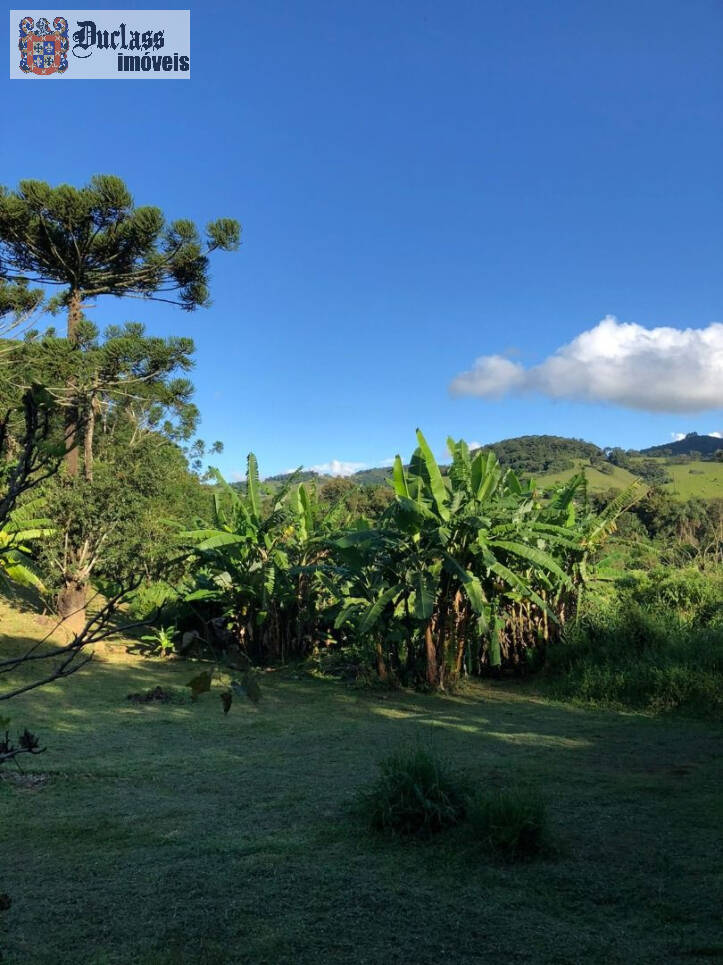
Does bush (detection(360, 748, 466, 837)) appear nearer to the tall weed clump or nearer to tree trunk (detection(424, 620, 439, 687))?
the tall weed clump

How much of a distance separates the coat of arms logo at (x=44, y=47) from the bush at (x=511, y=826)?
1347 centimetres

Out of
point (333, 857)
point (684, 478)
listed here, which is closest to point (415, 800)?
point (333, 857)

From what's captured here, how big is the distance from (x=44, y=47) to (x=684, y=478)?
5256 cm

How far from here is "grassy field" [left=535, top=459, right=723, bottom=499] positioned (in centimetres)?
4572

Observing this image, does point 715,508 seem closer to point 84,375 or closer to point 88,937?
point 84,375

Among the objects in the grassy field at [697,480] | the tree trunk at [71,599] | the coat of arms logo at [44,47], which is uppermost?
the coat of arms logo at [44,47]

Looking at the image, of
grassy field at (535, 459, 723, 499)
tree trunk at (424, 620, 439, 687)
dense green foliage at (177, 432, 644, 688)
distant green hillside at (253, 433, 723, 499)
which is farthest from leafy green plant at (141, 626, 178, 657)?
grassy field at (535, 459, 723, 499)

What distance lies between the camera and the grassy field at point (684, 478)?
45719mm

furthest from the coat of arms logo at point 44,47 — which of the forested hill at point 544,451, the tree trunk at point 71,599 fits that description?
the forested hill at point 544,451

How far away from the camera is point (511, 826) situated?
3291 mm

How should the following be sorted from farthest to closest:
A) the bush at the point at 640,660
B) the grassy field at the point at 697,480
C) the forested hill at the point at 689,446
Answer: the forested hill at the point at 689,446, the grassy field at the point at 697,480, the bush at the point at 640,660

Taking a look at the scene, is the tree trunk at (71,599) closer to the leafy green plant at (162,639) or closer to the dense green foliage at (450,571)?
the leafy green plant at (162,639)

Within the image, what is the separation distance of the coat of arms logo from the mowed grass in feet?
37.5

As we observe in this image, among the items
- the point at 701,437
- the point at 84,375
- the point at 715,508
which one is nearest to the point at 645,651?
the point at 84,375
